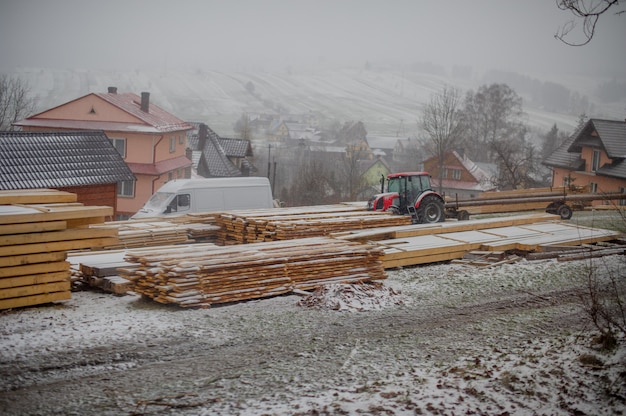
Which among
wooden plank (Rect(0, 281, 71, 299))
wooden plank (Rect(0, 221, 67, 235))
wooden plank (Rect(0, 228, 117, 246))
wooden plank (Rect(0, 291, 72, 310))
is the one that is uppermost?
wooden plank (Rect(0, 221, 67, 235))

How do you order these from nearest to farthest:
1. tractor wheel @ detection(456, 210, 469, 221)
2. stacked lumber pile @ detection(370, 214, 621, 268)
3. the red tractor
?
stacked lumber pile @ detection(370, 214, 621, 268) < the red tractor < tractor wheel @ detection(456, 210, 469, 221)

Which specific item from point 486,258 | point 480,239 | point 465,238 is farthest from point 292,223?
point 480,239

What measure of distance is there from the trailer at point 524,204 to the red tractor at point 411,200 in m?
2.69

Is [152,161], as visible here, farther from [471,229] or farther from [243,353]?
[243,353]

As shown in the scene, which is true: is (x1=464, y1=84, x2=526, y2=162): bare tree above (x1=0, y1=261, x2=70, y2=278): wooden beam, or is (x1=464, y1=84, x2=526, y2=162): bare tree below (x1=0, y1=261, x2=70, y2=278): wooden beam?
above

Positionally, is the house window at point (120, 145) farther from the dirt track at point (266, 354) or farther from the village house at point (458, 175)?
the village house at point (458, 175)

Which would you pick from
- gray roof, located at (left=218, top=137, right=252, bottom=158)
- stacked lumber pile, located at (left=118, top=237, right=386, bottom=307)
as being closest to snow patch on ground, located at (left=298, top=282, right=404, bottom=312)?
stacked lumber pile, located at (left=118, top=237, right=386, bottom=307)

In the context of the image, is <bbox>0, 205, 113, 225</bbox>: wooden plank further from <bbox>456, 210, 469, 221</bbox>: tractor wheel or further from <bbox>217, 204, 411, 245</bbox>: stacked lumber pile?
<bbox>456, 210, 469, 221</bbox>: tractor wheel

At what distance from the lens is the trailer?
23547mm

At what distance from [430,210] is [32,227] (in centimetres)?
1255

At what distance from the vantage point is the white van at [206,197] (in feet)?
69.9

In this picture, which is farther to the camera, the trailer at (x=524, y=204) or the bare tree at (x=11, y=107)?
the bare tree at (x=11, y=107)

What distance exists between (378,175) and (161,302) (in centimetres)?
6854

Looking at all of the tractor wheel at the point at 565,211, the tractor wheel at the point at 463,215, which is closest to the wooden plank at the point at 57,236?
the tractor wheel at the point at 463,215
